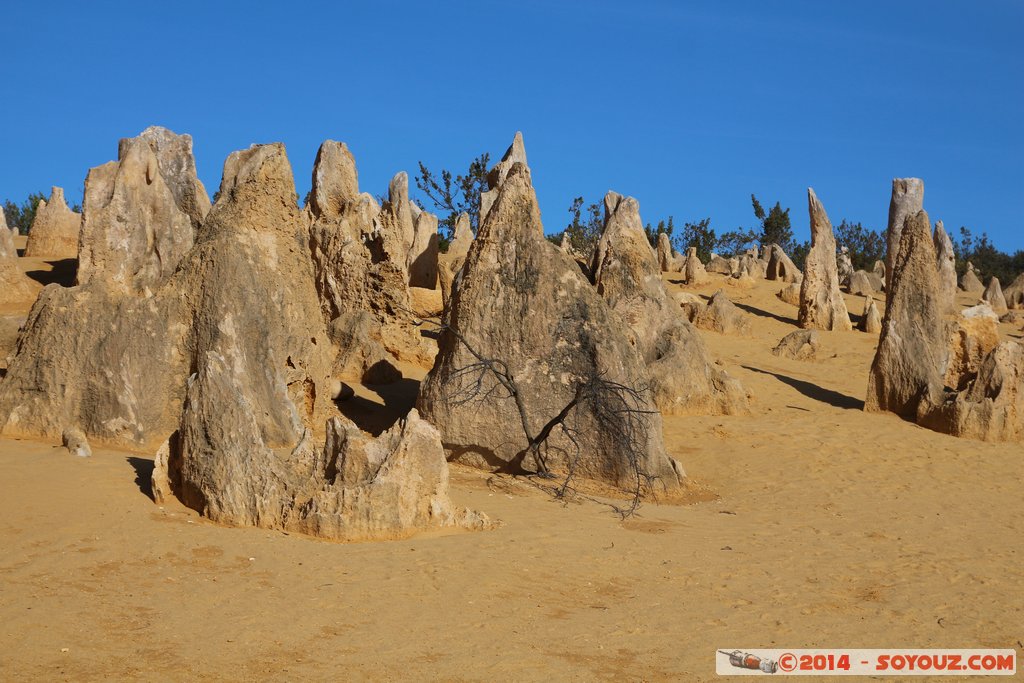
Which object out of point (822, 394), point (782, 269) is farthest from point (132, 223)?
point (782, 269)

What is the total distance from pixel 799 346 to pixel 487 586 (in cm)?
1445

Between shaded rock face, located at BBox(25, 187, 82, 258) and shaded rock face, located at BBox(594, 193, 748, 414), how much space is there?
1138 centimetres

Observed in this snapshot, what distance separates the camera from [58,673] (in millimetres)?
4062

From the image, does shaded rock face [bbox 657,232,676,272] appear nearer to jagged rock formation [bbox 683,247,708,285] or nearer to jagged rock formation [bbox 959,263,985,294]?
jagged rock formation [bbox 683,247,708,285]

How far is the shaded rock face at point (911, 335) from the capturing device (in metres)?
13.8

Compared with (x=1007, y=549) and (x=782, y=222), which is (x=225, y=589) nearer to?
(x=1007, y=549)

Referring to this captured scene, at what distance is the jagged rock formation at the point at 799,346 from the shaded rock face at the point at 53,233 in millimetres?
13406

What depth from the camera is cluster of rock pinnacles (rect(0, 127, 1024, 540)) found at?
6492mm

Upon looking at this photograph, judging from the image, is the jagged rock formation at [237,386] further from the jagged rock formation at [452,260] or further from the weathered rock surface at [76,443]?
the jagged rock formation at [452,260]

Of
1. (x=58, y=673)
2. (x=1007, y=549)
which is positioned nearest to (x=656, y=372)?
(x=1007, y=549)

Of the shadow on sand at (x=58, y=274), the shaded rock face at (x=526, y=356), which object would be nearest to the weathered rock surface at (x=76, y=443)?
the shaded rock face at (x=526, y=356)

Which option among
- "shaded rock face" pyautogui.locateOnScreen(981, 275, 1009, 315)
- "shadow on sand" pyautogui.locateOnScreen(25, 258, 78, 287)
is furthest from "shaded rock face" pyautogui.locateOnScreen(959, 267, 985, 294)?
"shadow on sand" pyautogui.locateOnScreen(25, 258, 78, 287)

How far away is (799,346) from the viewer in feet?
62.4

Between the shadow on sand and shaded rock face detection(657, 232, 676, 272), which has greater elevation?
shaded rock face detection(657, 232, 676, 272)
